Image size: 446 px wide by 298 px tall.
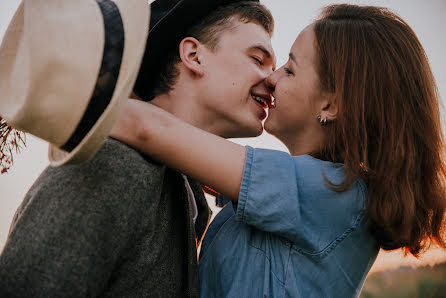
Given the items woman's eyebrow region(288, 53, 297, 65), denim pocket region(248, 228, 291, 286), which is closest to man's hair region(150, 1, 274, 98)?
woman's eyebrow region(288, 53, 297, 65)

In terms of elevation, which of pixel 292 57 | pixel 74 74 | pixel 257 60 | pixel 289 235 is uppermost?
pixel 74 74

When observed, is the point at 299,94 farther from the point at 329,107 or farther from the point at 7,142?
the point at 7,142

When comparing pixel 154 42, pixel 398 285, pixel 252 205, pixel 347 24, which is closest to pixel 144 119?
pixel 252 205

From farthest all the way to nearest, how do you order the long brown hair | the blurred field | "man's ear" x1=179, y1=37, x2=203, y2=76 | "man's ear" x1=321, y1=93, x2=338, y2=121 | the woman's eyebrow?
the blurred field < "man's ear" x1=179, y1=37, x2=203, y2=76 < the woman's eyebrow < "man's ear" x1=321, y1=93, x2=338, y2=121 < the long brown hair

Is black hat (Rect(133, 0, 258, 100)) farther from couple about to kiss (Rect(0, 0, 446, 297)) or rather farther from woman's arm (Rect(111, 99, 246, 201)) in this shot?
woman's arm (Rect(111, 99, 246, 201))

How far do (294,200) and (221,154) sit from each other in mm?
347

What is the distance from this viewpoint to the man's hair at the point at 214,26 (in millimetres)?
2332

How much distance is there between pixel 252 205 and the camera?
1517 mm

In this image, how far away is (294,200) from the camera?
1521 mm

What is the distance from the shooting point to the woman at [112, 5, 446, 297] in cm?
152

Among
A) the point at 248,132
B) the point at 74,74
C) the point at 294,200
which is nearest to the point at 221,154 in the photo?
the point at 294,200

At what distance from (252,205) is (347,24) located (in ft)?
3.80

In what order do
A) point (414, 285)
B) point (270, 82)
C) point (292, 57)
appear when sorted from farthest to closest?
point (414, 285)
point (270, 82)
point (292, 57)

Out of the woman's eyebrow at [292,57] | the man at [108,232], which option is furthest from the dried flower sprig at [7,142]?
the woman's eyebrow at [292,57]
